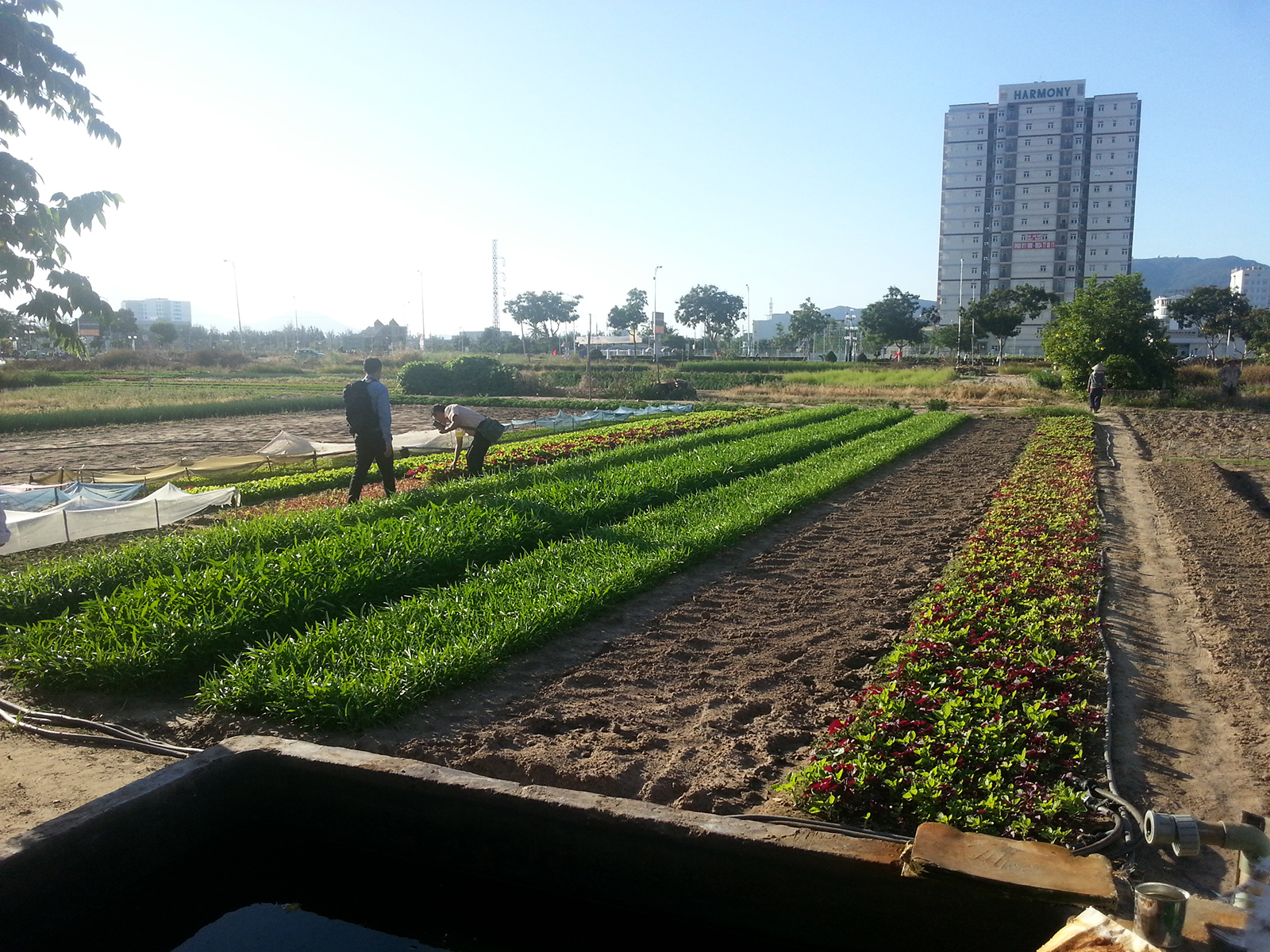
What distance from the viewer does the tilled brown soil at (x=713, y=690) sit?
4309 mm

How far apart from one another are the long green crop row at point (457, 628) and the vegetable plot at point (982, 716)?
2152 mm

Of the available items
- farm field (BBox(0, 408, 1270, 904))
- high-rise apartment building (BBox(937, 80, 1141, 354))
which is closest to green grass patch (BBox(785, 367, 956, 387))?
farm field (BBox(0, 408, 1270, 904))

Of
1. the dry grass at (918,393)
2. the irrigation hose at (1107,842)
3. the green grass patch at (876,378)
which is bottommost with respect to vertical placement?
the irrigation hose at (1107,842)

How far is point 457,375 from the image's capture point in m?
41.9

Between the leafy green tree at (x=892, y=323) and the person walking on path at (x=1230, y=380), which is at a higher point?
the leafy green tree at (x=892, y=323)

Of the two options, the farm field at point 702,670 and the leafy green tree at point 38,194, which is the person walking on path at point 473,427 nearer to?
the farm field at point 702,670

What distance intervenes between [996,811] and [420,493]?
25.2ft

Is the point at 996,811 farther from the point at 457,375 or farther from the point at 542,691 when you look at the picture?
the point at 457,375

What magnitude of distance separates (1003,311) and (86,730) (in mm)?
71387

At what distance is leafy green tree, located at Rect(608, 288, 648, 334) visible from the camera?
118562mm

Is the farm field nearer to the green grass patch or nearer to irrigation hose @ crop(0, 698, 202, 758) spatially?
irrigation hose @ crop(0, 698, 202, 758)

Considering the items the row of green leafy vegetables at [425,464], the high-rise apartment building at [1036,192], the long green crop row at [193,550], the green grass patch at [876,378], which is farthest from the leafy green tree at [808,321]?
the long green crop row at [193,550]

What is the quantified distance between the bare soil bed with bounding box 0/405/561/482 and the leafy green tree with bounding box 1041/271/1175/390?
1849 centimetres

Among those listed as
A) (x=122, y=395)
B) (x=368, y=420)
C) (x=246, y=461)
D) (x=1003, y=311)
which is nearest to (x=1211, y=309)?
(x=1003, y=311)
